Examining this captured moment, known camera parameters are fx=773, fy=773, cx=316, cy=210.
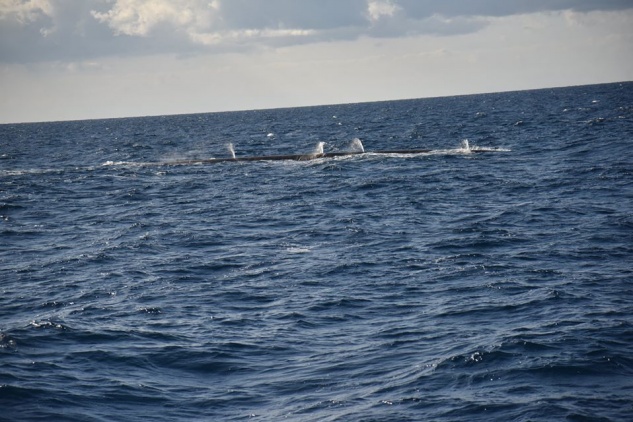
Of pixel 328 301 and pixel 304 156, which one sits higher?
pixel 304 156

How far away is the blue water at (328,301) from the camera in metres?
17.4

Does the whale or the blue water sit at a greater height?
the whale

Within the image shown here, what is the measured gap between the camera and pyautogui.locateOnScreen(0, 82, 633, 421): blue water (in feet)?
57.2

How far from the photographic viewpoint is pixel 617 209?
3747 centimetres

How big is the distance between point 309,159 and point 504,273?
45.5 meters

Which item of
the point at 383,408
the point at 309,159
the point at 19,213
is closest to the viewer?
the point at 383,408

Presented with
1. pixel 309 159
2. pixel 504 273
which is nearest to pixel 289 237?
pixel 504 273

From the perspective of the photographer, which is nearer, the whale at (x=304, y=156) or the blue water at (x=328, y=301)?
the blue water at (x=328, y=301)

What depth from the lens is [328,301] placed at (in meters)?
25.2

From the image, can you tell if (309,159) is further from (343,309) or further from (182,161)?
(343,309)

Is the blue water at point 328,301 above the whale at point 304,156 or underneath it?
underneath

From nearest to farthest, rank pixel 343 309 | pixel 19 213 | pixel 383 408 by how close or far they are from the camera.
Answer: pixel 383 408 < pixel 343 309 < pixel 19 213

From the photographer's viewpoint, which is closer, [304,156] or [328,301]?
[328,301]

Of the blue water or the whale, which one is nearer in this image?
the blue water
